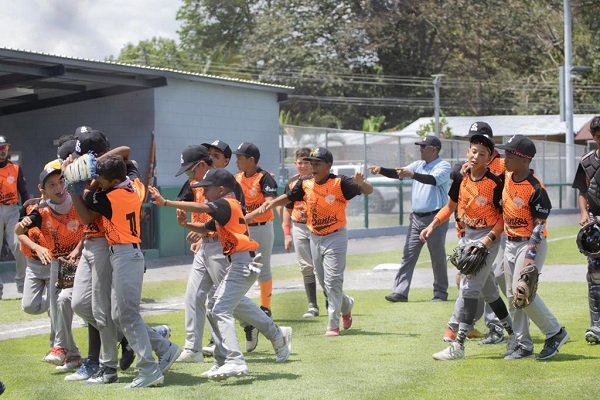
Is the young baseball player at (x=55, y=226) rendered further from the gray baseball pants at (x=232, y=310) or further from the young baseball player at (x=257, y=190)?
the young baseball player at (x=257, y=190)

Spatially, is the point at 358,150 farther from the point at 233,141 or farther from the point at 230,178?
the point at 230,178

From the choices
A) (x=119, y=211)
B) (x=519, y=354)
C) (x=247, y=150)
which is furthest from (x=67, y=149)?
(x=519, y=354)

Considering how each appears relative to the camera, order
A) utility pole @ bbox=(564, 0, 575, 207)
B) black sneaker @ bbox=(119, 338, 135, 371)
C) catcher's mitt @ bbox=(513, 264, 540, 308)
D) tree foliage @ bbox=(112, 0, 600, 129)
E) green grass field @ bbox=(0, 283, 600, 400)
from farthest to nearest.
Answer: tree foliage @ bbox=(112, 0, 600, 129)
utility pole @ bbox=(564, 0, 575, 207)
black sneaker @ bbox=(119, 338, 135, 371)
catcher's mitt @ bbox=(513, 264, 540, 308)
green grass field @ bbox=(0, 283, 600, 400)

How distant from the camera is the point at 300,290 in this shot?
14.5 metres

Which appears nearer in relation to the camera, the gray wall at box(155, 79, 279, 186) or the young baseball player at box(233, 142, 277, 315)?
the young baseball player at box(233, 142, 277, 315)

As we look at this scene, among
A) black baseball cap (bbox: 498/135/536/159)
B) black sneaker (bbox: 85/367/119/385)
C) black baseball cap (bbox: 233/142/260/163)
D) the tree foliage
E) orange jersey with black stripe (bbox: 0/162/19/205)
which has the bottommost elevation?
black sneaker (bbox: 85/367/119/385)

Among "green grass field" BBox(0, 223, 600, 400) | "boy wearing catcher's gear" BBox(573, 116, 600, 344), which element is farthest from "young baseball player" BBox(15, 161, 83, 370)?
"boy wearing catcher's gear" BBox(573, 116, 600, 344)

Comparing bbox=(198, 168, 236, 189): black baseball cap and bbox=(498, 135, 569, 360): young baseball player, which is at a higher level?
bbox=(198, 168, 236, 189): black baseball cap

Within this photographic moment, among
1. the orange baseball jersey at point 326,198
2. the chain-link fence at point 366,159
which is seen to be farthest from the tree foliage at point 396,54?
the orange baseball jersey at point 326,198

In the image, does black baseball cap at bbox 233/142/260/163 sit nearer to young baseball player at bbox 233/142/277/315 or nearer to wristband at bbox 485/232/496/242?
young baseball player at bbox 233/142/277/315

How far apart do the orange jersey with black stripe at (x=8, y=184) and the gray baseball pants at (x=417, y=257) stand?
5.45m

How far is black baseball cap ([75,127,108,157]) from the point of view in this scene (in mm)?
7434

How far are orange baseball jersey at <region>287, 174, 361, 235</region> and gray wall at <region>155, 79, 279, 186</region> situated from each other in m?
10.4

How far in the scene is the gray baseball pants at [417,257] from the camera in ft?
42.4
